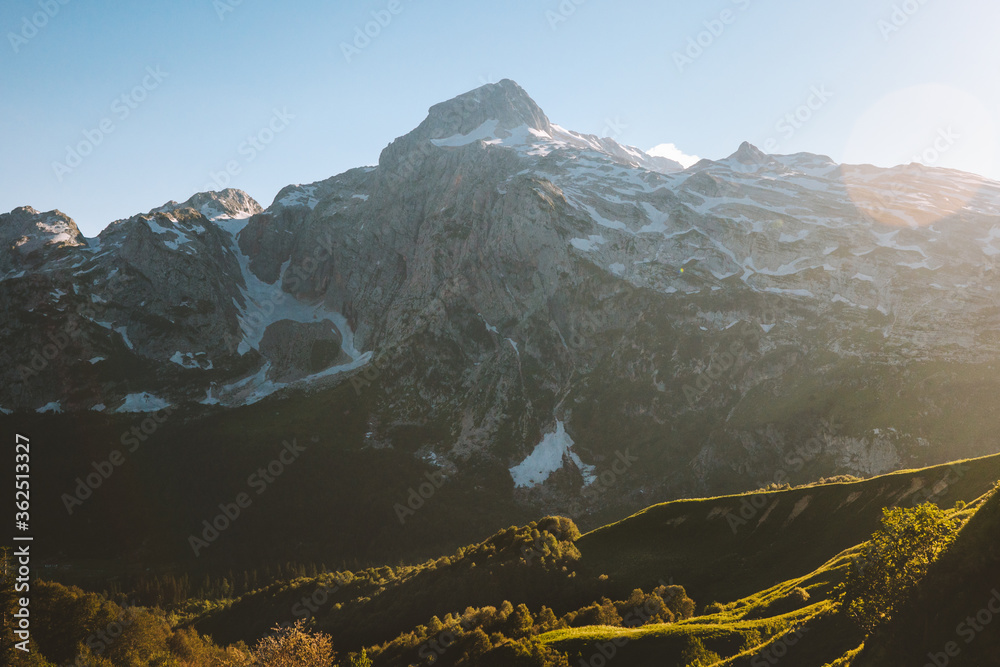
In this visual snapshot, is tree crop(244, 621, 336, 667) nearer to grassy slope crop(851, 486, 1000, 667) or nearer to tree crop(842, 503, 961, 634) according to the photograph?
tree crop(842, 503, 961, 634)

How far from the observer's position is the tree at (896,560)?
29.3m

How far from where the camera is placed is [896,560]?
30.4 metres

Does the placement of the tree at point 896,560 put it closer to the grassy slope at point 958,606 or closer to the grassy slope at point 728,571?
the grassy slope at point 958,606

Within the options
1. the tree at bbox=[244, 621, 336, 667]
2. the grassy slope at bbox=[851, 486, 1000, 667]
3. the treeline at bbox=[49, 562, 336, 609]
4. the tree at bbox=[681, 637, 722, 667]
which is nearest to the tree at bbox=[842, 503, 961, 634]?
the grassy slope at bbox=[851, 486, 1000, 667]

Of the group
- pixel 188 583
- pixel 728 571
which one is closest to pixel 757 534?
pixel 728 571

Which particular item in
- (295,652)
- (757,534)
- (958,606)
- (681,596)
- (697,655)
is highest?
(958,606)

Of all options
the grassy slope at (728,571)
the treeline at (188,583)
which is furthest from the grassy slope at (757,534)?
the treeline at (188,583)

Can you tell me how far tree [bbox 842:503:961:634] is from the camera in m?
29.3

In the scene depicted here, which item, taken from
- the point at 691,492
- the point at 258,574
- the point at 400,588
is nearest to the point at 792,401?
the point at 691,492

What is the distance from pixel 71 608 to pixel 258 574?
134975mm

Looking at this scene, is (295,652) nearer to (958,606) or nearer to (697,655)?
(697,655)

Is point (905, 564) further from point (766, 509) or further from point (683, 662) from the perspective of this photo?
point (766, 509)

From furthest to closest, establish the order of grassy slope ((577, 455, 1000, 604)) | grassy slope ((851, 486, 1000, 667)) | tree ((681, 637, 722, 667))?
grassy slope ((577, 455, 1000, 604)), tree ((681, 637, 722, 667)), grassy slope ((851, 486, 1000, 667))

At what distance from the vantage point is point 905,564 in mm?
29750
